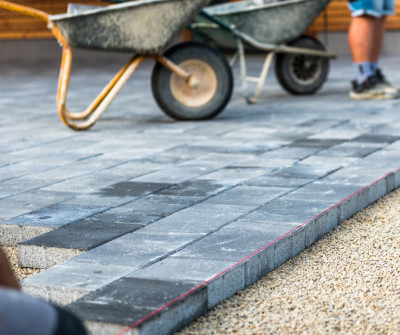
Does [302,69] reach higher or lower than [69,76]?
lower

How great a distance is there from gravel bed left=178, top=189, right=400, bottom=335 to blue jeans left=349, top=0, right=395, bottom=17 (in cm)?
348

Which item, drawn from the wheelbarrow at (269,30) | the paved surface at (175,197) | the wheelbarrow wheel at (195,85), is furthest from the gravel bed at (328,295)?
the wheelbarrow at (269,30)

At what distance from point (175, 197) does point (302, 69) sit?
12.4 feet

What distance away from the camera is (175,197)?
3152 mm

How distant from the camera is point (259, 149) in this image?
4.25 m

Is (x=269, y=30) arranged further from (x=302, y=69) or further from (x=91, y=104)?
(x=91, y=104)

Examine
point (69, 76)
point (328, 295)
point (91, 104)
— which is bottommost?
point (328, 295)

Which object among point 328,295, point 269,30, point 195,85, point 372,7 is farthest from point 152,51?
point 328,295

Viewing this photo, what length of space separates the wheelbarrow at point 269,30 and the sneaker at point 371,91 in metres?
0.39

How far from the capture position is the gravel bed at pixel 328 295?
2055mm

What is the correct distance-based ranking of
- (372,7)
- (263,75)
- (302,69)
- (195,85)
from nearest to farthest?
(195,85)
(372,7)
(263,75)
(302,69)

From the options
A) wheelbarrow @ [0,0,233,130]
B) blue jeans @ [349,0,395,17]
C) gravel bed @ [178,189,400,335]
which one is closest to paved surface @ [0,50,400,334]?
gravel bed @ [178,189,400,335]

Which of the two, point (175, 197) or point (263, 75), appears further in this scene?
point (263, 75)

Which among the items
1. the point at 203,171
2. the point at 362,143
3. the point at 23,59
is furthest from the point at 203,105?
the point at 23,59
